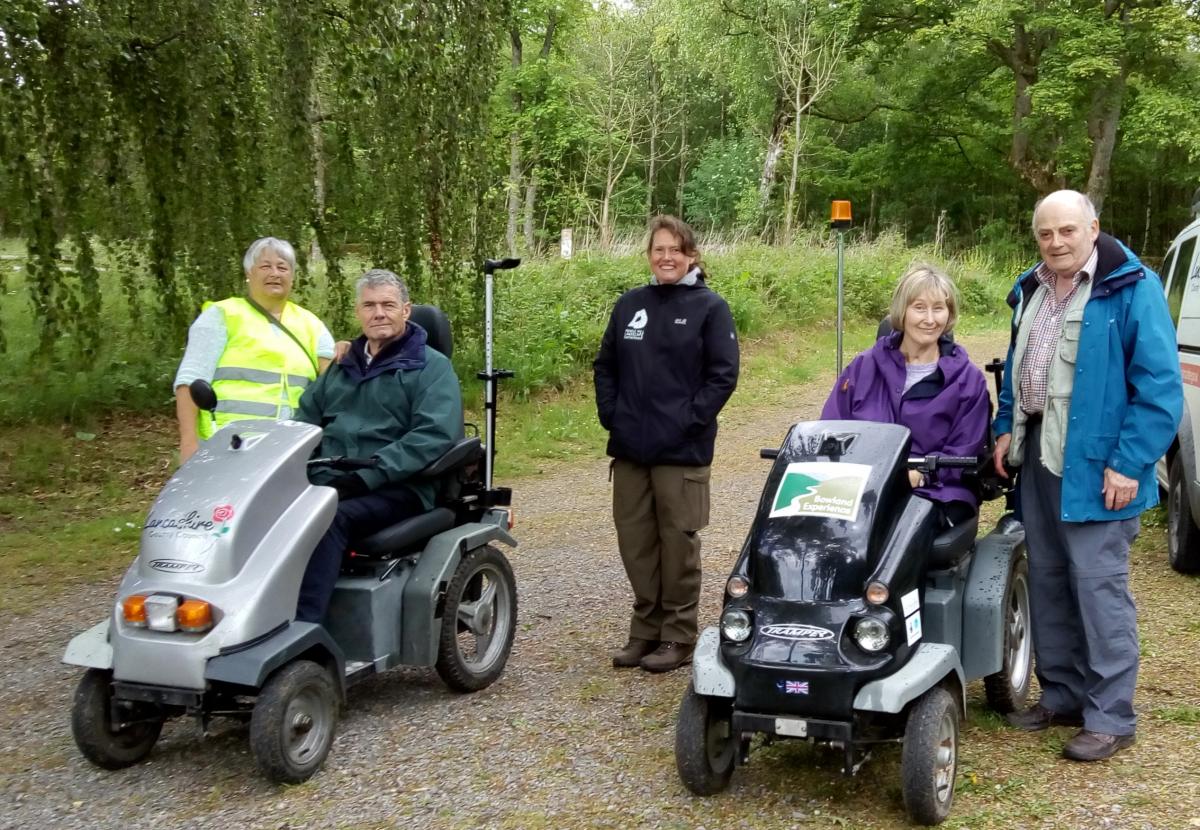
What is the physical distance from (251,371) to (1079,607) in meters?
3.43

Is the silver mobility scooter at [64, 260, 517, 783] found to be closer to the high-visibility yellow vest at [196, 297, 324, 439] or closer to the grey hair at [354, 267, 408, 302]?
the high-visibility yellow vest at [196, 297, 324, 439]

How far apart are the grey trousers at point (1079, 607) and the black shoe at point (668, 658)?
4.94 ft

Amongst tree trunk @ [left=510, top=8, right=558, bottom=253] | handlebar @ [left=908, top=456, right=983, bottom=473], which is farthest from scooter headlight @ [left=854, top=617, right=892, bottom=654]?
tree trunk @ [left=510, top=8, right=558, bottom=253]

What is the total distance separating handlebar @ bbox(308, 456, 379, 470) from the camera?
4.17 m

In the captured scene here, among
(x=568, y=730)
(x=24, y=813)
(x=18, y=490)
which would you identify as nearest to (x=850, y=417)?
(x=568, y=730)

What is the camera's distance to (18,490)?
8.77 meters

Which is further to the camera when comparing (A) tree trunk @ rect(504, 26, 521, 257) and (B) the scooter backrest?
(A) tree trunk @ rect(504, 26, 521, 257)

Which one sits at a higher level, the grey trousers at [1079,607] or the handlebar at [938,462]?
the handlebar at [938,462]

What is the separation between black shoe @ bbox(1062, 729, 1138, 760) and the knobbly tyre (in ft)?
1.53

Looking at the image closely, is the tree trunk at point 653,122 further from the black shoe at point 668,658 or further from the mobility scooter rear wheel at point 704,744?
the mobility scooter rear wheel at point 704,744

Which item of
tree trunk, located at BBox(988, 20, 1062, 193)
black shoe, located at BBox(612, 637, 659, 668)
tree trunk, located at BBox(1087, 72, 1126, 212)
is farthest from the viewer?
tree trunk, located at BBox(988, 20, 1062, 193)

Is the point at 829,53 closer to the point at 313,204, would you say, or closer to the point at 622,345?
the point at 313,204

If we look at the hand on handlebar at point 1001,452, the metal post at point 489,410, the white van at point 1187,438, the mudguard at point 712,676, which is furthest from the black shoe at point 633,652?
the white van at point 1187,438

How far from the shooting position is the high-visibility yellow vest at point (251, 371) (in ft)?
15.4
